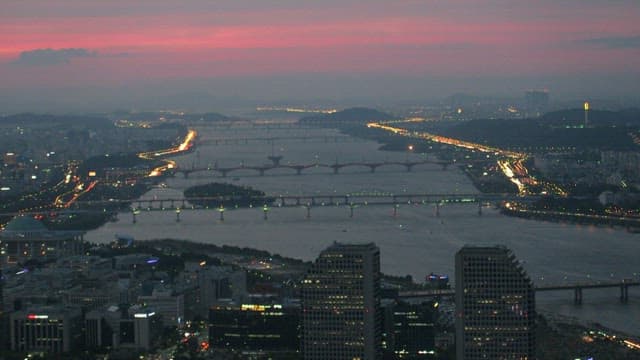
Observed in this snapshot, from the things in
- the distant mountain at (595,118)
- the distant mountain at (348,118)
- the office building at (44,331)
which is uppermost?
the distant mountain at (595,118)

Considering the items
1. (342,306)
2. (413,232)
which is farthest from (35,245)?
(342,306)

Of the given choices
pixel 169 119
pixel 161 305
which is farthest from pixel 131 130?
pixel 161 305

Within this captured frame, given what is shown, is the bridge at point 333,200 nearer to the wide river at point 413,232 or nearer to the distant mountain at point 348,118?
the wide river at point 413,232

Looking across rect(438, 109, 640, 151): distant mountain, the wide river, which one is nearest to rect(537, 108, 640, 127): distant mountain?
rect(438, 109, 640, 151): distant mountain

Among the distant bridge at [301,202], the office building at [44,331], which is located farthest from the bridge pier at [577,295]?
the distant bridge at [301,202]

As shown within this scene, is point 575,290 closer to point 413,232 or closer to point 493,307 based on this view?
point 493,307

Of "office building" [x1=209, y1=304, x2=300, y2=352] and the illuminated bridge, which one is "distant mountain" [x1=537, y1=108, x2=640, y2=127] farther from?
"office building" [x1=209, y1=304, x2=300, y2=352]

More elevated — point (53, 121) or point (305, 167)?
point (53, 121)
